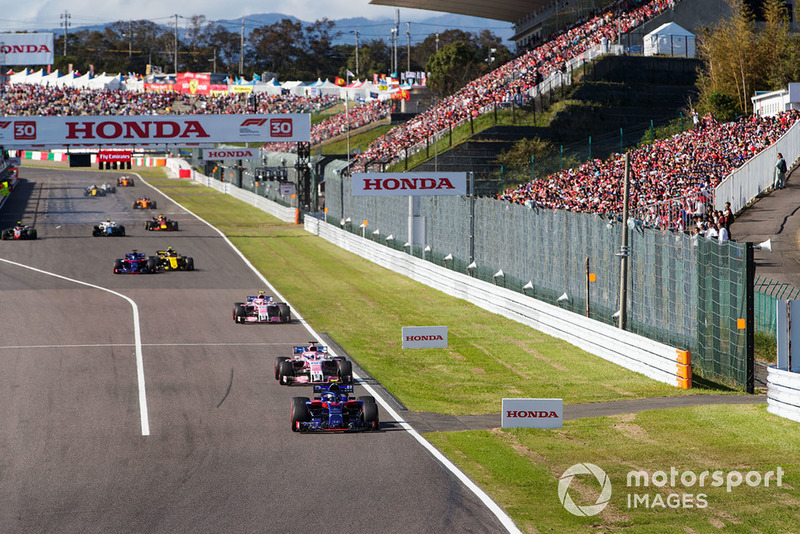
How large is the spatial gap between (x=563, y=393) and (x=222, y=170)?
75.7 meters

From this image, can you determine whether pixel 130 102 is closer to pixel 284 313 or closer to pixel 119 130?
pixel 119 130

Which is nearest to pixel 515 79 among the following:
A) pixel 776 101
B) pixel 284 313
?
pixel 776 101

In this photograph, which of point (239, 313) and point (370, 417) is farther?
point (239, 313)

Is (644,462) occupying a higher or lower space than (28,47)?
lower

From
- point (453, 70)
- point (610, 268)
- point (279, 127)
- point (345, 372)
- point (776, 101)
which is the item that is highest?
point (453, 70)

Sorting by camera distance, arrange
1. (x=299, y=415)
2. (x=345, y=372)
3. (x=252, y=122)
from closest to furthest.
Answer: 1. (x=299, y=415)
2. (x=345, y=372)
3. (x=252, y=122)

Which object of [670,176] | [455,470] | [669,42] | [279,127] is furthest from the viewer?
[669,42]

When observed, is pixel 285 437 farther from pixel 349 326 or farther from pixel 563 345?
pixel 349 326

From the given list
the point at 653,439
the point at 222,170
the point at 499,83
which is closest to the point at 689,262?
the point at 653,439

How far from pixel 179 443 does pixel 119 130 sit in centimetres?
3790

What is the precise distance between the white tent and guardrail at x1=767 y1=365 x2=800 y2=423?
5138 cm

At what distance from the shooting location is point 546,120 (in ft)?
193

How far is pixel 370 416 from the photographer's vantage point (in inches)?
598

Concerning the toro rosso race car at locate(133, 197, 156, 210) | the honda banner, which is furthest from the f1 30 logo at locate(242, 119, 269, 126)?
the honda banner
